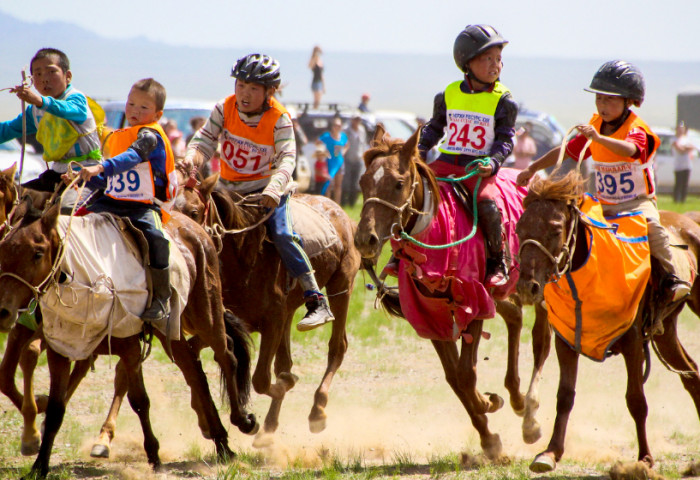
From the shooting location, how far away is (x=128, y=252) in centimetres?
578

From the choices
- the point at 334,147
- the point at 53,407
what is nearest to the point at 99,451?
the point at 53,407

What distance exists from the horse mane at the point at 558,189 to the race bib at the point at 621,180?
0.71 metres

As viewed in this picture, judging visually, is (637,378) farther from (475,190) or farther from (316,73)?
(316,73)

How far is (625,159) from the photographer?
6.09 metres

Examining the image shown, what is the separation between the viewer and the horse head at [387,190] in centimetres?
569

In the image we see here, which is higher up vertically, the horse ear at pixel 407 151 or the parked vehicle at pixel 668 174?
the parked vehicle at pixel 668 174

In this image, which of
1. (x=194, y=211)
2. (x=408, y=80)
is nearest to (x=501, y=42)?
(x=194, y=211)

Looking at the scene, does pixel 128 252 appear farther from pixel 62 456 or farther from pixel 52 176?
pixel 62 456

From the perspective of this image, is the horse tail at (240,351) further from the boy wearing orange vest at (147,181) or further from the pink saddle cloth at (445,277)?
the pink saddle cloth at (445,277)

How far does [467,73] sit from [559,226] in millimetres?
1814

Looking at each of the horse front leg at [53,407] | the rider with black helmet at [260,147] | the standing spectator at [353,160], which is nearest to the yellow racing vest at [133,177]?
the rider with black helmet at [260,147]

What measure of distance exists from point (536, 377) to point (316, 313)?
1883 millimetres

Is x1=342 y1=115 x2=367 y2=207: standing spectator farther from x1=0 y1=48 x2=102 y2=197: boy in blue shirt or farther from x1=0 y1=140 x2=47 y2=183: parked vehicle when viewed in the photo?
x1=0 y1=48 x2=102 y2=197: boy in blue shirt

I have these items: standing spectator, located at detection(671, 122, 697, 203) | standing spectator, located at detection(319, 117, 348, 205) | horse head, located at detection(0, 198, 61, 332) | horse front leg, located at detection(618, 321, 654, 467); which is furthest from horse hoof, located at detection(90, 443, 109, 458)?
standing spectator, located at detection(671, 122, 697, 203)
